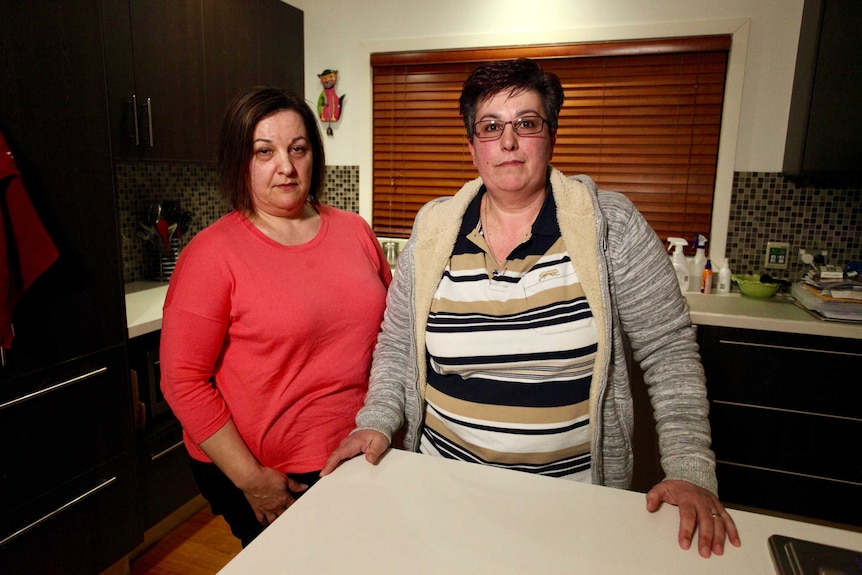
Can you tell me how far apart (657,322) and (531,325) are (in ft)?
0.78

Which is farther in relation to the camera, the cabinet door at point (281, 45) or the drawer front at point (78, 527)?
the cabinet door at point (281, 45)

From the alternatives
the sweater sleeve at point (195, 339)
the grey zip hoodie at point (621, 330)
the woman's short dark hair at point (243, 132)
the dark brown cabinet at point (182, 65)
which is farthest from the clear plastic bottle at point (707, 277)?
the dark brown cabinet at point (182, 65)

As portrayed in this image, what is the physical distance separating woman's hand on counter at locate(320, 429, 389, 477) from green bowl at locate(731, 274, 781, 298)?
2.04m

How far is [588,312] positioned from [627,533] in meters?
0.42

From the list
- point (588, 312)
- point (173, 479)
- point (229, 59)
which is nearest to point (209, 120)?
point (229, 59)

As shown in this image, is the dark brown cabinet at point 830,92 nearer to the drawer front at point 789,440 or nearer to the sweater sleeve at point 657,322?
the drawer front at point 789,440

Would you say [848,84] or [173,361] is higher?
[848,84]

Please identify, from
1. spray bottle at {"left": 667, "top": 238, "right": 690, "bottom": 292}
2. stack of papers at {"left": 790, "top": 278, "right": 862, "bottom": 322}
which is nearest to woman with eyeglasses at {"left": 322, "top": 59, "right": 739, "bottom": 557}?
stack of papers at {"left": 790, "top": 278, "right": 862, "bottom": 322}

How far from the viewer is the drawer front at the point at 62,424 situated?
4.93 feet

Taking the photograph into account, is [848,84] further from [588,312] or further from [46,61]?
[46,61]

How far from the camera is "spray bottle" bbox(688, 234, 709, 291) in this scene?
255 centimetres

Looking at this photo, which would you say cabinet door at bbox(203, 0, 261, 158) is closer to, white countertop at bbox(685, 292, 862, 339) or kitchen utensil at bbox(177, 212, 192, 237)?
kitchen utensil at bbox(177, 212, 192, 237)

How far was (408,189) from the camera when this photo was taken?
3.04m

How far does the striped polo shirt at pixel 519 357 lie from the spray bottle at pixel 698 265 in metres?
1.66
